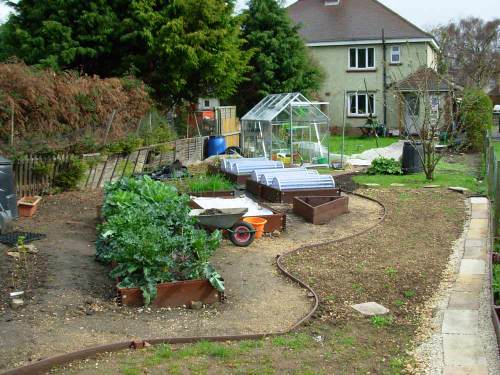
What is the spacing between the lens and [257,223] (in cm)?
1065

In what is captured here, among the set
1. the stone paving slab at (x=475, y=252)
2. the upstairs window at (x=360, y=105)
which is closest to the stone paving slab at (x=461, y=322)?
the stone paving slab at (x=475, y=252)

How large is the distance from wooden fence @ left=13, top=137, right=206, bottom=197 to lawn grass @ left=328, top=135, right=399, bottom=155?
25.6 feet

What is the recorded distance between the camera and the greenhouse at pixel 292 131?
840 inches

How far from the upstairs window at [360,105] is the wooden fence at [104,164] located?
54.4 ft

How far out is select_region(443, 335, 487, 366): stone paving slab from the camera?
18.2ft

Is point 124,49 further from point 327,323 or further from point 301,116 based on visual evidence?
point 327,323

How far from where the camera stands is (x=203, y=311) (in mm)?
6762

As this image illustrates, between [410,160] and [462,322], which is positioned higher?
[410,160]

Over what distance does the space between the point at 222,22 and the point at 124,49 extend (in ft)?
11.8

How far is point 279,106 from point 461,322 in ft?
50.5

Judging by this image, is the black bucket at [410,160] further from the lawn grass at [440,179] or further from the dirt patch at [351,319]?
the dirt patch at [351,319]

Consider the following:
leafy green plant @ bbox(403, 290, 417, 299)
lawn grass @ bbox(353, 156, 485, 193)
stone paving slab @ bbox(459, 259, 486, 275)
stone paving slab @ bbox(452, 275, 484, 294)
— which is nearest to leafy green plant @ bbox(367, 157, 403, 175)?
lawn grass @ bbox(353, 156, 485, 193)

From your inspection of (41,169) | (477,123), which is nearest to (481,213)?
(41,169)

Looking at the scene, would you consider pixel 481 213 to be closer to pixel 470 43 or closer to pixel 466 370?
pixel 466 370
